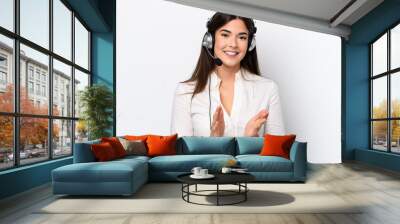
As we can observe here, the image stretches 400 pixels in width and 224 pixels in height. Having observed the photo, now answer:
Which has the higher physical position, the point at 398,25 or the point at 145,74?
the point at 398,25

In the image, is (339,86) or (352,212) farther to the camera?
(339,86)

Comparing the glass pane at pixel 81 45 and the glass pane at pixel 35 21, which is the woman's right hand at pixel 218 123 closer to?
the glass pane at pixel 81 45

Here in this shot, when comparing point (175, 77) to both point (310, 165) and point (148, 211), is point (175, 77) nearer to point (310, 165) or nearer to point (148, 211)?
point (310, 165)

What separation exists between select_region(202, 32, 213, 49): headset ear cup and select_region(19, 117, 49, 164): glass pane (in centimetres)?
351

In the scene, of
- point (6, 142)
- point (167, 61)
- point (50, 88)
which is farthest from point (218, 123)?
point (6, 142)

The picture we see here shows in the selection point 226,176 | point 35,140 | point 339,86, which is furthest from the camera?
point 339,86

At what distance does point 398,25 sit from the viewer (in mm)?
8008

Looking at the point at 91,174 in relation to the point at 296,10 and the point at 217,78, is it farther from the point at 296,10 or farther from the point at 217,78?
the point at 296,10

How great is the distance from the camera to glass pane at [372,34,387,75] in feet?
28.1

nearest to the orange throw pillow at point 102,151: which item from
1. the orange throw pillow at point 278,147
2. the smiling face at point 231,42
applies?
the orange throw pillow at point 278,147

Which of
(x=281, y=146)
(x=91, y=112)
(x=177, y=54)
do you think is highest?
(x=177, y=54)

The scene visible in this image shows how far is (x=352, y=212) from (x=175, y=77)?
15.9ft

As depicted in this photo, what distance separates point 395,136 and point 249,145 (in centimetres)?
335

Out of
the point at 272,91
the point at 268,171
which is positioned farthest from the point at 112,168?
the point at 272,91
